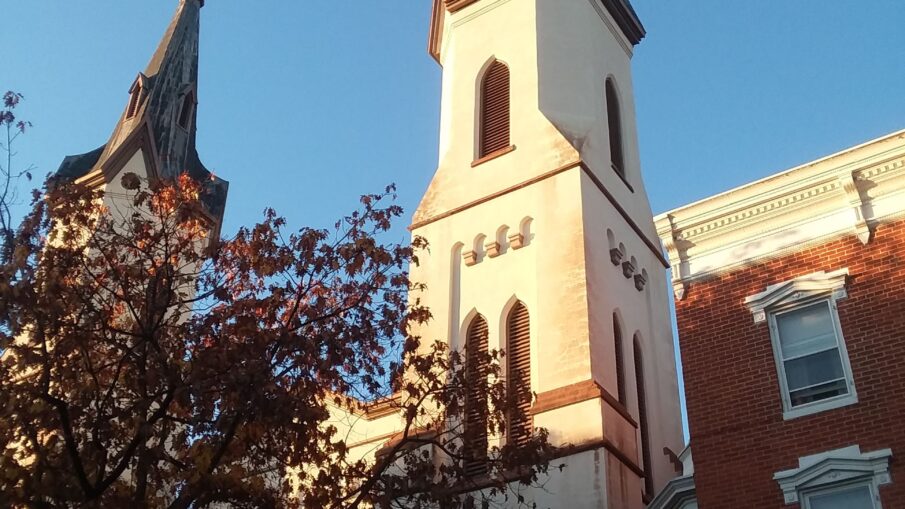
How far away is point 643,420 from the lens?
21109 millimetres

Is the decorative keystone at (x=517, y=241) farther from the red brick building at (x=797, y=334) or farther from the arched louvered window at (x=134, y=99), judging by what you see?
the arched louvered window at (x=134, y=99)

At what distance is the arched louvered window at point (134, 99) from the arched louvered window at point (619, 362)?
17.3 meters

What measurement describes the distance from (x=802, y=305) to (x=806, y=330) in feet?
1.07

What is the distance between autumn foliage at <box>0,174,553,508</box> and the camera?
12781 millimetres

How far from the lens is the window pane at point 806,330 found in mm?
14031

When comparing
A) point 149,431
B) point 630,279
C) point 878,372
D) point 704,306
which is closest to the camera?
point 149,431

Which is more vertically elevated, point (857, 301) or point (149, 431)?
point (857, 301)

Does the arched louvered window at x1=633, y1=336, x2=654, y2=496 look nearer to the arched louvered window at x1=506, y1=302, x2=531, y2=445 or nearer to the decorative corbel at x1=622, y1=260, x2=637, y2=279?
the decorative corbel at x1=622, y1=260, x2=637, y2=279

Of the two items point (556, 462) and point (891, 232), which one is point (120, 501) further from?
point (891, 232)

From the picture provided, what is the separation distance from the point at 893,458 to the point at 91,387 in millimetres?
9411

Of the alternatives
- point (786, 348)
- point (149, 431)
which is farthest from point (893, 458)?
point (149, 431)

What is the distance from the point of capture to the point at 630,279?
22.7 m

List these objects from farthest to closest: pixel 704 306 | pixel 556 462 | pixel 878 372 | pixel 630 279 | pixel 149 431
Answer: pixel 630 279 → pixel 556 462 → pixel 704 306 → pixel 878 372 → pixel 149 431

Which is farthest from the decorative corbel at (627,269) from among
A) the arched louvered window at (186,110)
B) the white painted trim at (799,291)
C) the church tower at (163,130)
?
the arched louvered window at (186,110)
